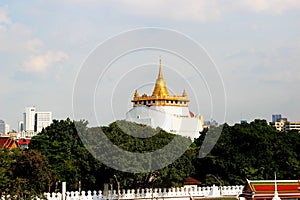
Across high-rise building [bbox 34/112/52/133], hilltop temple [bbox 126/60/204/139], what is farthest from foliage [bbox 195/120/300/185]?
high-rise building [bbox 34/112/52/133]

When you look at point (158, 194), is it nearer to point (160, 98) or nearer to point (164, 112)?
point (164, 112)

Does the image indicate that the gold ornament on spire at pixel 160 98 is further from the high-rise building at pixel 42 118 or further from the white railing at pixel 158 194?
the high-rise building at pixel 42 118

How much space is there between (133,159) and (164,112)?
116 ft

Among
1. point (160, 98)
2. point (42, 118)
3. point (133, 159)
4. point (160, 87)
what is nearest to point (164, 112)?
point (160, 98)

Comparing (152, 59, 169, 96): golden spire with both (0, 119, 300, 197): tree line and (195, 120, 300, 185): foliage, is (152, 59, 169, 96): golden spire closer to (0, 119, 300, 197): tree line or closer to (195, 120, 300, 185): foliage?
(0, 119, 300, 197): tree line

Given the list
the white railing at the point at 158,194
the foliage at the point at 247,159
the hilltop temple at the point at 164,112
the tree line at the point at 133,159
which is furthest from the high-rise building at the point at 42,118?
the white railing at the point at 158,194

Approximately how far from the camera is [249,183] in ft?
119

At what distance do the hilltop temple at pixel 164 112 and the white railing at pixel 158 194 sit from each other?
28089mm

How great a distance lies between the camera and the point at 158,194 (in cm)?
4341

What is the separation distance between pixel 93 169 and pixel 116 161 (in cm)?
264

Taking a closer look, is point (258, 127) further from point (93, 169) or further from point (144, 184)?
point (93, 169)

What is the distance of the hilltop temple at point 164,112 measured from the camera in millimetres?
75250

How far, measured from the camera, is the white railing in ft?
129

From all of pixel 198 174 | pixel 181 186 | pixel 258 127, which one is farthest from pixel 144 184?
pixel 258 127
